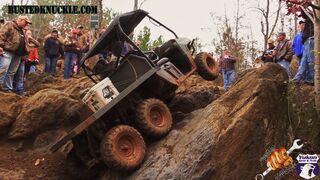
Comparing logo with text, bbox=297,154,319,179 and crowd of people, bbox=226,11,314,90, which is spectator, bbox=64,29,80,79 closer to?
crowd of people, bbox=226,11,314,90

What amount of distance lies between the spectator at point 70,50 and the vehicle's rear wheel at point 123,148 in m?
6.10

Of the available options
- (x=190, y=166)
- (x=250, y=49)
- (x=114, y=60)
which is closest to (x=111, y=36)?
(x=114, y=60)

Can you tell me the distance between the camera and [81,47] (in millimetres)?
13578

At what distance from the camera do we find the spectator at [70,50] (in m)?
12.9

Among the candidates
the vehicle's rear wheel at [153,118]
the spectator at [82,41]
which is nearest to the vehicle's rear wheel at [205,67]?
the vehicle's rear wheel at [153,118]

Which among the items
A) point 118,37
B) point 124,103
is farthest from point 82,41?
point 124,103

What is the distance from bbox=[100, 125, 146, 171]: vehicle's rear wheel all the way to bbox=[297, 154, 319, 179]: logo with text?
2.62 metres

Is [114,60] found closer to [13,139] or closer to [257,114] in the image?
[13,139]

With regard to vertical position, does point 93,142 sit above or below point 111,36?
below

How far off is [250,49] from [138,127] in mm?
20647

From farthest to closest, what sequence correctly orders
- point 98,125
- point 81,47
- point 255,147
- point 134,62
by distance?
1. point 81,47
2. point 134,62
3. point 98,125
4. point 255,147

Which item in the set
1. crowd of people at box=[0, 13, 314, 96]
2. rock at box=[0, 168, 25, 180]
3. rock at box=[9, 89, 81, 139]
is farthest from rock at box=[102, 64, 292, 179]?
rock at box=[9, 89, 81, 139]

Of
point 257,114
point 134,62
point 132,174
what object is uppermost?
point 134,62

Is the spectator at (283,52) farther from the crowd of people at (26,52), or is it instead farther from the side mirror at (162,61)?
the side mirror at (162,61)
